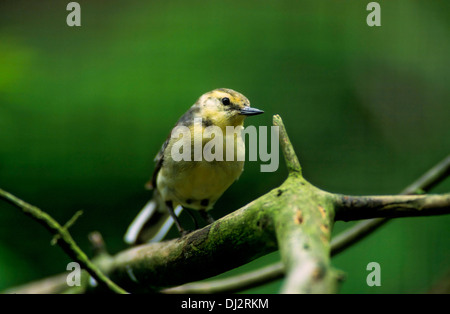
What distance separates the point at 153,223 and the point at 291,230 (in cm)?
224

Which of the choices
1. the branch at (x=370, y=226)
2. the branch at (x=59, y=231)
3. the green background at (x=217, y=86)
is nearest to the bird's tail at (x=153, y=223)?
the green background at (x=217, y=86)

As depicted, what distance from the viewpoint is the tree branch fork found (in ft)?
3.35

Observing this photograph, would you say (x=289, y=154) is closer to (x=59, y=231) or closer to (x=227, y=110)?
(x=59, y=231)

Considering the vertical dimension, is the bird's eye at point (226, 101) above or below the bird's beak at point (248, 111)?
above

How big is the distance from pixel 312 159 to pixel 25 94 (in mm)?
2496

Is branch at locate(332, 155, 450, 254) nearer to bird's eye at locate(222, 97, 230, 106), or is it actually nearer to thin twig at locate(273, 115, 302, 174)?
bird's eye at locate(222, 97, 230, 106)

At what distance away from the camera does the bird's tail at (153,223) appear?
10.7ft

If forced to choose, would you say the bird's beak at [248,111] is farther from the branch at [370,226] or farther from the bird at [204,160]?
the branch at [370,226]

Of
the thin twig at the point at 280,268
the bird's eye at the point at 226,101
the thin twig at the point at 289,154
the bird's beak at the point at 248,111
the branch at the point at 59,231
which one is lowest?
the thin twig at the point at 280,268

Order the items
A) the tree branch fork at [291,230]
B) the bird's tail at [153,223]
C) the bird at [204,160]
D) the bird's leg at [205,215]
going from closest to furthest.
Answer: the tree branch fork at [291,230] → the bird at [204,160] → the bird's leg at [205,215] → the bird's tail at [153,223]

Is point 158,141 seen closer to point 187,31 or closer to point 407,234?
point 187,31

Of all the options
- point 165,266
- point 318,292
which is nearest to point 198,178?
point 165,266

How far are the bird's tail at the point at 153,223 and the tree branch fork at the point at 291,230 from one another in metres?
1.14

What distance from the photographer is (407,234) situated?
3.98 metres
